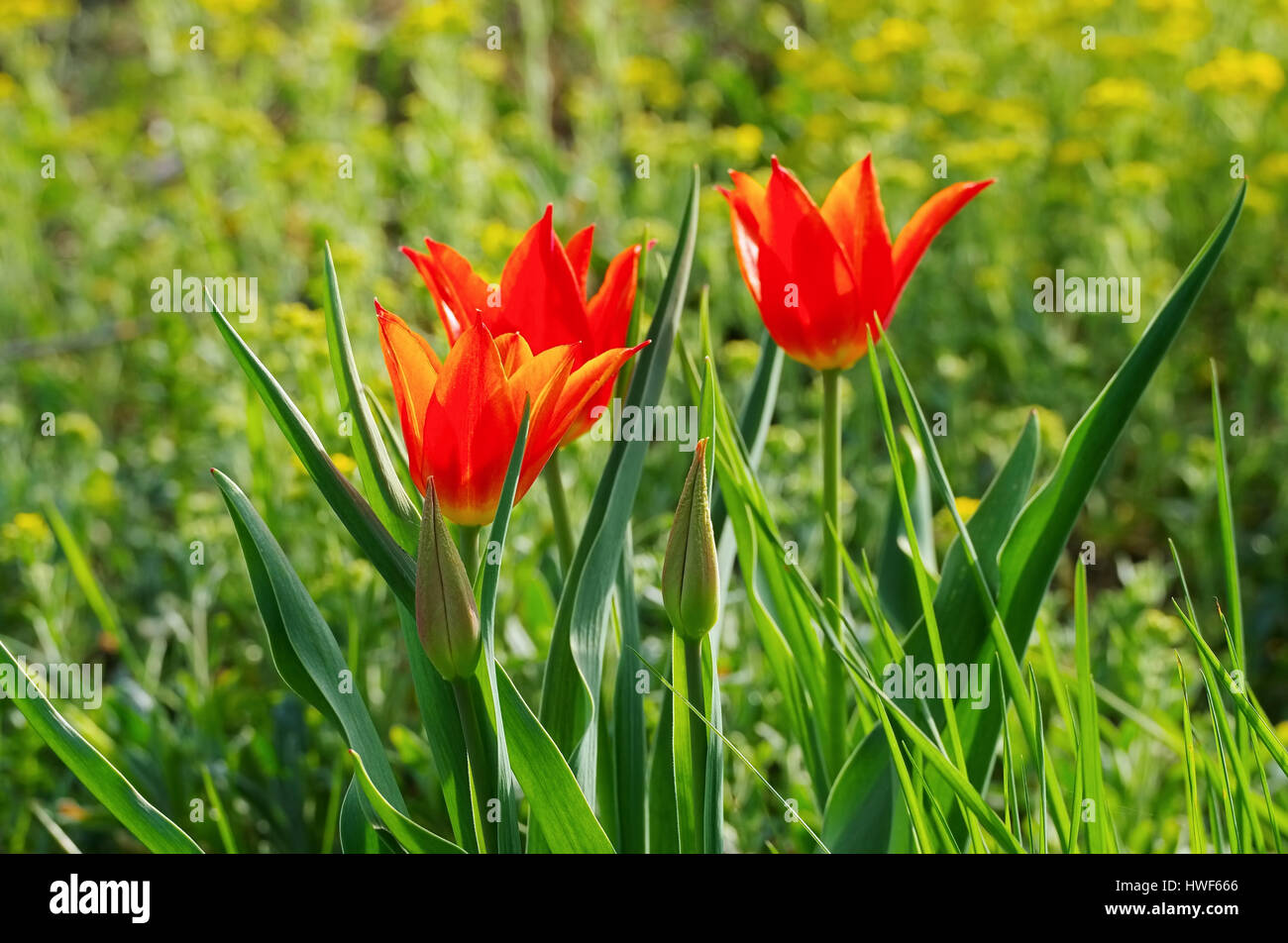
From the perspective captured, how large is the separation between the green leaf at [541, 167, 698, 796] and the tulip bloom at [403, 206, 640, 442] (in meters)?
0.06

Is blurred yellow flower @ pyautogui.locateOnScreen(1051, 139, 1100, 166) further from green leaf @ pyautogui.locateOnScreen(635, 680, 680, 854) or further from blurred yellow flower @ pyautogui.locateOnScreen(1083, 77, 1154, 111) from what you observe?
green leaf @ pyautogui.locateOnScreen(635, 680, 680, 854)

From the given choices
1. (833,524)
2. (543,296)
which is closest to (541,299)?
(543,296)

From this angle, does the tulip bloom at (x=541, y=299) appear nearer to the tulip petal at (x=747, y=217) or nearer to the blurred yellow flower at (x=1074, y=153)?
the tulip petal at (x=747, y=217)

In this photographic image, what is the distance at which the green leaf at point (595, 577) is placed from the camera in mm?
1034

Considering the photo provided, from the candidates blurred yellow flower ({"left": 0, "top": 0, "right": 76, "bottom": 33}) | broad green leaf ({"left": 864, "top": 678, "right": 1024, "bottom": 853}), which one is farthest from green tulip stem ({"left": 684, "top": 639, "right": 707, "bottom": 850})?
blurred yellow flower ({"left": 0, "top": 0, "right": 76, "bottom": 33})

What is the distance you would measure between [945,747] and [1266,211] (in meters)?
2.33

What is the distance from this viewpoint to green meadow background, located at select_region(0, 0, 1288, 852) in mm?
1854

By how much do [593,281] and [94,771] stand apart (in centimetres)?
232

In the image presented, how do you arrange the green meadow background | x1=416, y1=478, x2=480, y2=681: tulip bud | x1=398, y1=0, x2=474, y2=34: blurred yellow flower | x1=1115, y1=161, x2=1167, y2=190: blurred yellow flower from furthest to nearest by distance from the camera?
x1=398, y1=0, x2=474, y2=34: blurred yellow flower < x1=1115, y1=161, x2=1167, y2=190: blurred yellow flower < the green meadow background < x1=416, y1=478, x2=480, y2=681: tulip bud

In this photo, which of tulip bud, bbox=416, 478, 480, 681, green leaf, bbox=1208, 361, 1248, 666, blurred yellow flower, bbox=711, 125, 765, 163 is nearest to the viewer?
tulip bud, bbox=416, 478, 480, 681

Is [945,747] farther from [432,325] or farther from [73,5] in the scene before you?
[73,5]

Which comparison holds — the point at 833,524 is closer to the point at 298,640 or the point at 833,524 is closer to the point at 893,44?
the point at 298,640

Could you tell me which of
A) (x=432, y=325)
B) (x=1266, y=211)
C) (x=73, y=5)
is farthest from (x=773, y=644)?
(x=73, y=5)

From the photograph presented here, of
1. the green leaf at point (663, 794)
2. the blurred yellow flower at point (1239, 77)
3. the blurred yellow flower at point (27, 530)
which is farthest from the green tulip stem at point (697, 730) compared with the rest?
the blurred yellow flower at point (1239, 77)
